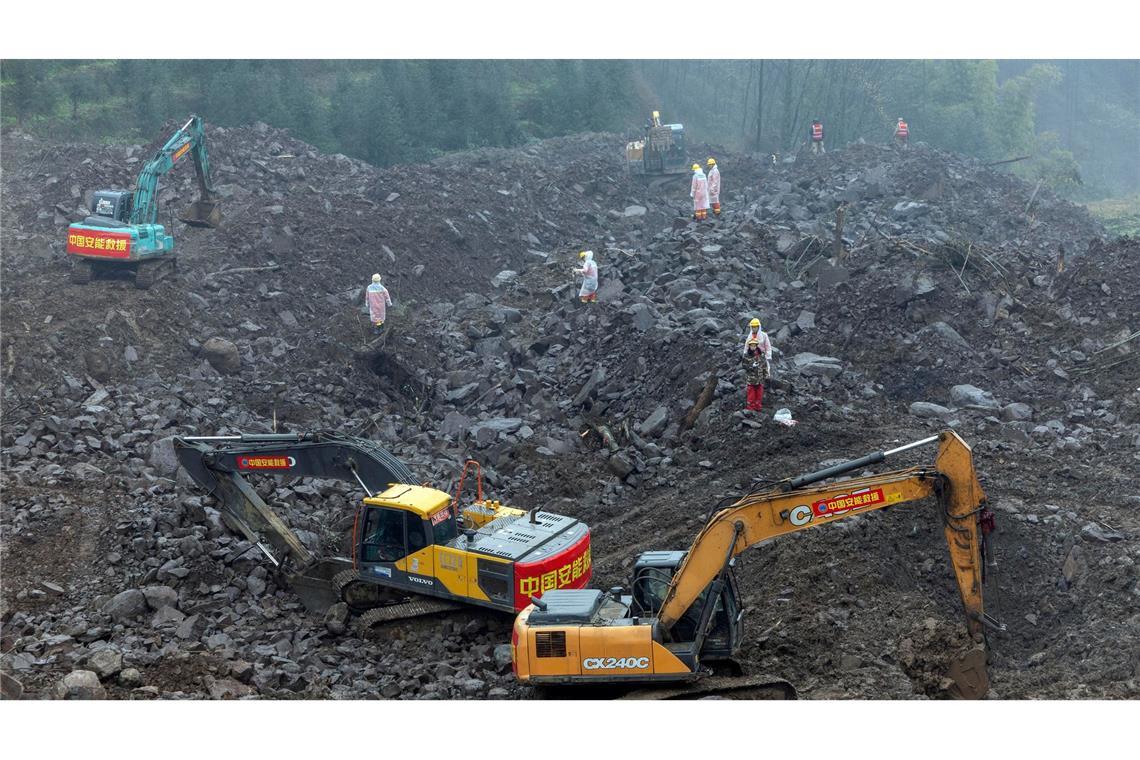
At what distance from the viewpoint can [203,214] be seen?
25.7 m

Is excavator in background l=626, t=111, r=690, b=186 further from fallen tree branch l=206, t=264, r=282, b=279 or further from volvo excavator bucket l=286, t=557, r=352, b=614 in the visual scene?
volvo excavator bucket l=286, t=557, r=352, b=614

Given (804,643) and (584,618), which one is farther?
(804,643)

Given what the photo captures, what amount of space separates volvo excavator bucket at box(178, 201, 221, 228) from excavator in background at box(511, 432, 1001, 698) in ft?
59.9

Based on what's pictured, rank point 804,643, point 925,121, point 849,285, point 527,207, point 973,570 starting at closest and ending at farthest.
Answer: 1. point 973,570
2. point 804,643
3. point 849,285
4. point 527,207
5. point 925,121

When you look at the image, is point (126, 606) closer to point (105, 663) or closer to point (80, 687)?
point (105, 663)

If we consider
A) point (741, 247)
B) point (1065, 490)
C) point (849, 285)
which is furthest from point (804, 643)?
point (741, 247)

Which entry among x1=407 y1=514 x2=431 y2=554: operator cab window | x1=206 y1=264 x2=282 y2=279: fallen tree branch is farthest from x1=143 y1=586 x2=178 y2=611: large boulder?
x1=206 y1=264 x2=282 y2=279: fallen tree branch

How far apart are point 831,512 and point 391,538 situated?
4.79 metres

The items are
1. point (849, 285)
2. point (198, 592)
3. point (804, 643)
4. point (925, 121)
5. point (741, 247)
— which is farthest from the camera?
point (925, 121)

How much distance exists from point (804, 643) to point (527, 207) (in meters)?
22.4

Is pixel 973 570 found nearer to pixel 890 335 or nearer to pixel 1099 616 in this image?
pixel 1099 616

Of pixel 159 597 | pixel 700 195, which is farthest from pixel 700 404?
pixel 700 195

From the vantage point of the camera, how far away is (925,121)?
52.1m

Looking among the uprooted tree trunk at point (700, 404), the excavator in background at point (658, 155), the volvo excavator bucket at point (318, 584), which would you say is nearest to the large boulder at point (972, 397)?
the uprooted tree trunk at point (700, 404)
